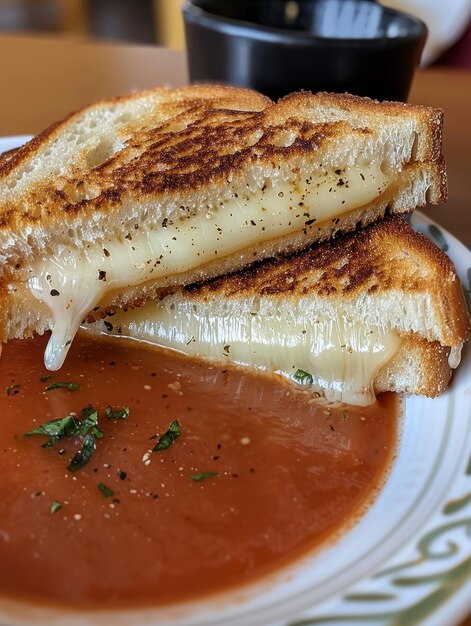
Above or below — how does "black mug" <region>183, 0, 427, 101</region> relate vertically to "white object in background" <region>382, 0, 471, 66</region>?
above

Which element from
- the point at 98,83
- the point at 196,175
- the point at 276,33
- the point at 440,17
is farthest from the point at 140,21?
the point at 196,175

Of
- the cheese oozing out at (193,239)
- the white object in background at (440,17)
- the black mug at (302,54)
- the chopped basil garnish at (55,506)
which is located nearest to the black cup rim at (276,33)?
→ the black mug at (302,54)

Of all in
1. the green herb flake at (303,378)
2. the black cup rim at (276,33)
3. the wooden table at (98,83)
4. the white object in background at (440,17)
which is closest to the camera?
the green herb flake at (303,378)

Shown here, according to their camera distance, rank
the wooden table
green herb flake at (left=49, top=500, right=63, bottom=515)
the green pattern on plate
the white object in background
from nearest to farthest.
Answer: the green pattern on plate
green herb flake at (left=49, top=500, right=63, bottom=515)
the wooden table
the white object in background

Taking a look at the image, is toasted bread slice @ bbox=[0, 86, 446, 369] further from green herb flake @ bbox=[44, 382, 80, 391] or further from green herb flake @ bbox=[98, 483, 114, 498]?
green herb flake @ bbox=[98, 483, 114, 498]

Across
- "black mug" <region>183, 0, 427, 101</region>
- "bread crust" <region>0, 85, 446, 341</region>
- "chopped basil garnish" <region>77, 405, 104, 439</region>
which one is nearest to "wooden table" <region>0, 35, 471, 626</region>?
"black mug" <region>183, 0, 427, 101</region>

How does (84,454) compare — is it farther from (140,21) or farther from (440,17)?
(140,21)

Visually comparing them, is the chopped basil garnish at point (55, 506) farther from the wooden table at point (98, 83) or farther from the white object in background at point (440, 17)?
the white object in background at point (440, 17)
